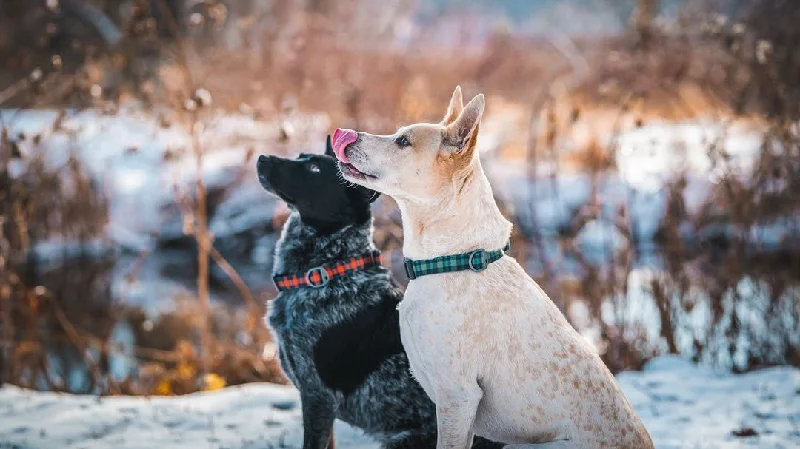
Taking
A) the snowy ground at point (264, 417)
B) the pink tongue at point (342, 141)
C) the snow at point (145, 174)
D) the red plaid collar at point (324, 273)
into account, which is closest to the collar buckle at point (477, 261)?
the pink tongue at point (342, 141)

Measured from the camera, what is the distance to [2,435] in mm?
4137

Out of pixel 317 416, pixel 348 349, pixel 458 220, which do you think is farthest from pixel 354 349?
pixel 458 220

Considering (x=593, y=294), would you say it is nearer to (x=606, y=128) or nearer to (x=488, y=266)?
(x=488, y=266)

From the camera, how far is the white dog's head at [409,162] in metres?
2.97

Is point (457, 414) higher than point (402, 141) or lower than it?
lower

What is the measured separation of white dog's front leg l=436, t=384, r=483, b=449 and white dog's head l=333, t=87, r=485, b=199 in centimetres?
74

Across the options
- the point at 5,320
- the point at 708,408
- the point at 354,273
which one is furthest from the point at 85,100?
the point at 708,408

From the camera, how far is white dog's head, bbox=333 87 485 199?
9.74 feet

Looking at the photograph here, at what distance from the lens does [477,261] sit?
9.76 ft

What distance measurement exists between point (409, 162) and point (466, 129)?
25 cm

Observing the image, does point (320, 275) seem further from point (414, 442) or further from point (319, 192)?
point (414, 442)

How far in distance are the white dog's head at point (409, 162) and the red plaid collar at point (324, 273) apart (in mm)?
637

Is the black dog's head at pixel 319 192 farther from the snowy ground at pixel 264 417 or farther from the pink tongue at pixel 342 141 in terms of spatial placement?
the snowy ground at pixel 264 417

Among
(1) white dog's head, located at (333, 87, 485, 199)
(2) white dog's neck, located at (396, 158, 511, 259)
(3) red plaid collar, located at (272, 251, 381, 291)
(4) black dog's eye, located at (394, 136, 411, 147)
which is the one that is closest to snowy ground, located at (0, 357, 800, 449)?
(3) red plaid collar, located at (272, 251, 381, 291)
